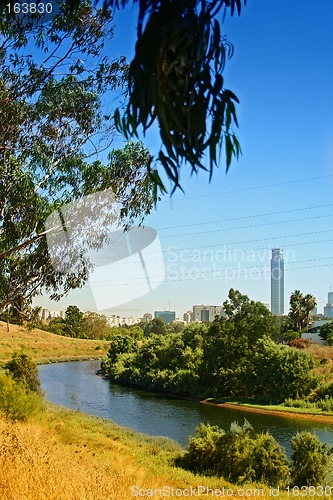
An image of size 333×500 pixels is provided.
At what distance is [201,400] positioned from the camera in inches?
1031

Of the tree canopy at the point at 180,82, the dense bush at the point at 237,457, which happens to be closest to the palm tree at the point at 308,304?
the dense bush at the point at 237,457

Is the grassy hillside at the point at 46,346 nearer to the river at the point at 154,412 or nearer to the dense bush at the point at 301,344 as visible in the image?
the river at the point at 154,412

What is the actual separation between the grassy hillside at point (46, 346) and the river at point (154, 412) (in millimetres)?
11110

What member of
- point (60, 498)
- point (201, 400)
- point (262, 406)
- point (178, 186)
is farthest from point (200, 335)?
point (178, 186)

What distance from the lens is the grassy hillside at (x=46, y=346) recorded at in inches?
1651

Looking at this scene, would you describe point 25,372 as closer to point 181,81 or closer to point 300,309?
point 181,81

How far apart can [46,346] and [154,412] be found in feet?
85.6

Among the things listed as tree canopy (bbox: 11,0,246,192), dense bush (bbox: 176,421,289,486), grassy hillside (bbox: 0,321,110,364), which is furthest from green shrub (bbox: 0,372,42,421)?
grassy hillside (bbox: 0,321,110,364)

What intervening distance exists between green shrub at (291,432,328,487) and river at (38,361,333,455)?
5.24 meters

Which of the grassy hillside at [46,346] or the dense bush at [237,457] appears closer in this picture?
the dense bush at [237,457]

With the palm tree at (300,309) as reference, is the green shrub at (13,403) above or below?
below

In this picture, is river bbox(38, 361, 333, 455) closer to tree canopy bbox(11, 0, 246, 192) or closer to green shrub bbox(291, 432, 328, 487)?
green shrub bbox(291, 432, 328, 487)

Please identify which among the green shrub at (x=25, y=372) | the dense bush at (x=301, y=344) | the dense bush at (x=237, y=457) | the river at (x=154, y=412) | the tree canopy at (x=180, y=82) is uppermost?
the tree canopy at (x=180, y=82)

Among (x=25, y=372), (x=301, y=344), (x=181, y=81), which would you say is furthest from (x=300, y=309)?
(x=181, y=81)
